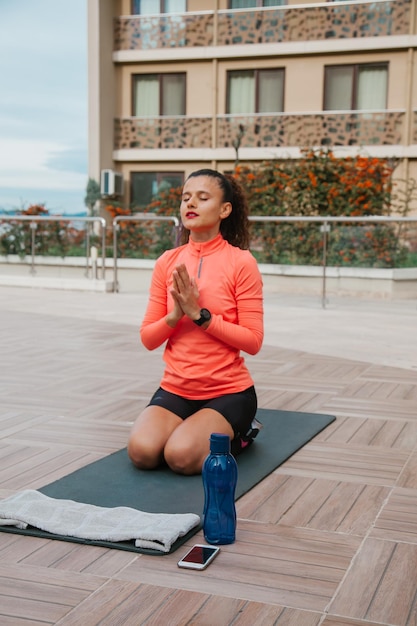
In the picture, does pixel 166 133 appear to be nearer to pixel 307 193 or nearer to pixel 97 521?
pixel 307 193

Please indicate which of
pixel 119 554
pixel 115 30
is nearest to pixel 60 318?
pixel 119 554

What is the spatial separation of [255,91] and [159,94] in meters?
2.37

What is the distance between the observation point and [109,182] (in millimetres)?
18750

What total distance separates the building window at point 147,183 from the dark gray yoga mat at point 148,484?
622 inches

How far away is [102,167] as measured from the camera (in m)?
19.2

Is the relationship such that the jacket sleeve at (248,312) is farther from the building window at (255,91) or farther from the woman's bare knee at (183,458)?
the building window at (255,91)

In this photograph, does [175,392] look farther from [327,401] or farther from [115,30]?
[115,30]

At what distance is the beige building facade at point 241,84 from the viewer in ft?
58.1

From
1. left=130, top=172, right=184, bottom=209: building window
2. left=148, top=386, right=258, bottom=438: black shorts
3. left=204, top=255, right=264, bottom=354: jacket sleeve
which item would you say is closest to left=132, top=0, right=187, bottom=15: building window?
left=130, top=172, right=184, bottom=209: building window

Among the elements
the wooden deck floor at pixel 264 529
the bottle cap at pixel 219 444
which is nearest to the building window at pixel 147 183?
the wooden deck floor at pixel 264 529

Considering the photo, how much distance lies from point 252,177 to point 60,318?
6.35 metres

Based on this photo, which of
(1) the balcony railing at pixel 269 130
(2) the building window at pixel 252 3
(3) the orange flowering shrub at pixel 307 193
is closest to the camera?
(3) the orange flowering shrub at pixel 307 193

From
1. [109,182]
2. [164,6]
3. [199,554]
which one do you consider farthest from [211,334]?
[164,6]

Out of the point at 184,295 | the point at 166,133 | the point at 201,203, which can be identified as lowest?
the point at 184,295
